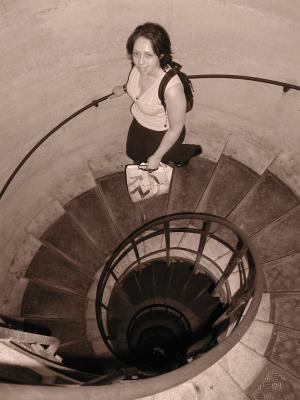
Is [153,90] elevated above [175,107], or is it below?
above

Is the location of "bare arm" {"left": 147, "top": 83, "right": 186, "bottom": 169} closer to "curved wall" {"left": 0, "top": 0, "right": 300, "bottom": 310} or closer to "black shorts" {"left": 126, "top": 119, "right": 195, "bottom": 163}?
"black shorts" {"left": 126, "top": 119, "right": 195, "bottom": 163}

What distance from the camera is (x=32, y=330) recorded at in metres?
5.15

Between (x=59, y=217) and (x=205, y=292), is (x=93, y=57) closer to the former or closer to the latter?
(x=59, y=217)

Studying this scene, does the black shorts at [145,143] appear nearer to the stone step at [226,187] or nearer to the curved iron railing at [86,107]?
the curved iron railing at [86,107]

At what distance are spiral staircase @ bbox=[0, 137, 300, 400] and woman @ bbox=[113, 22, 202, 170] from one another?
3.42 feet

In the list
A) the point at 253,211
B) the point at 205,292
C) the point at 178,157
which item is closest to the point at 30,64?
the point at 178,157

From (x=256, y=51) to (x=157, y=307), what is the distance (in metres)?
3.81

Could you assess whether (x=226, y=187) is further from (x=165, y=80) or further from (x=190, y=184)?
(x=165, y=80)

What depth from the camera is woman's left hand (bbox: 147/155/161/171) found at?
12.5 feet

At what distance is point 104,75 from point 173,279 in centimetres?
310

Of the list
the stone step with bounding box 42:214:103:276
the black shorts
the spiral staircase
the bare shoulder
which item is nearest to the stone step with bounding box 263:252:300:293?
the spiral staircase

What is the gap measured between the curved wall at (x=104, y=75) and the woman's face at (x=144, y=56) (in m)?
0.85

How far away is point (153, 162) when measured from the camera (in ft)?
12.7

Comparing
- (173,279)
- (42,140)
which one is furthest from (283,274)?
(42,140)
